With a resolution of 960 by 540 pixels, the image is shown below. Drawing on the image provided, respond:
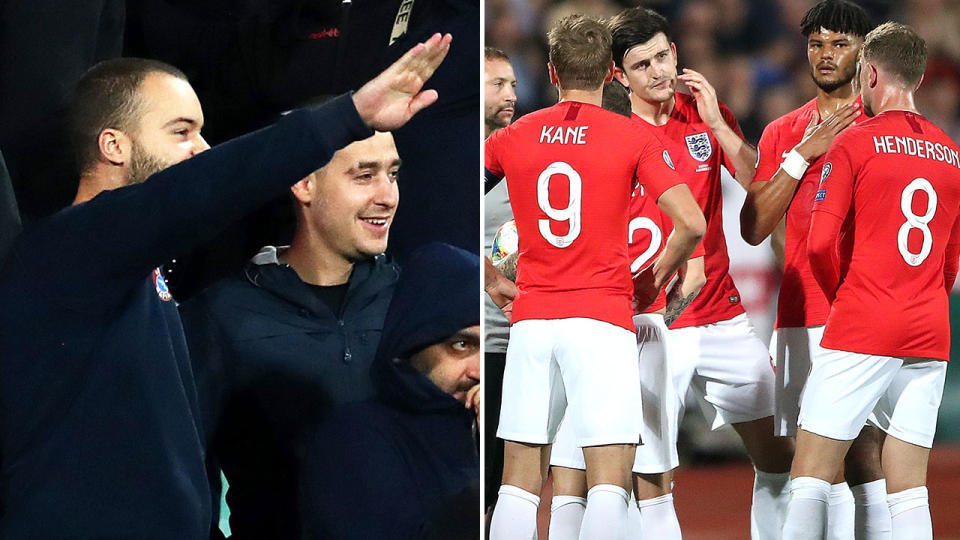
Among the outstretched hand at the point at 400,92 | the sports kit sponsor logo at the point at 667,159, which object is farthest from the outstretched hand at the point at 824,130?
the outstretched hand at the point at 400,92

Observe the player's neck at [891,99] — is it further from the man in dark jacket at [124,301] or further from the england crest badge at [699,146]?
the man in dark jacket at [124,301]

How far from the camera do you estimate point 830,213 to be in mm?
2717

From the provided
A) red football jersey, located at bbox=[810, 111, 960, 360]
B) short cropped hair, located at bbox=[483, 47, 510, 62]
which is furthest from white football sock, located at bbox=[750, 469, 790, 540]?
short cropped hair, located at bbox=[483, 47, 510, 62]

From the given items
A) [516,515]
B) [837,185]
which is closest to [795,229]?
[837,185]

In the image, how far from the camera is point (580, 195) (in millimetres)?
2719

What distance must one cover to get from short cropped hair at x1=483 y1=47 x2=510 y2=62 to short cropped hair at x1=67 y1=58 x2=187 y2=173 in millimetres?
821

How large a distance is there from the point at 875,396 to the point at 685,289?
0.57 meters

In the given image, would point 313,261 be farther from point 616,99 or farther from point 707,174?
point 707,174

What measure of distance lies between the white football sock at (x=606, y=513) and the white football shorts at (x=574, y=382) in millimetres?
129

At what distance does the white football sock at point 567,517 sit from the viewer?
278 cm

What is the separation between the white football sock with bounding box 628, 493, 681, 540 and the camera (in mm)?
2811

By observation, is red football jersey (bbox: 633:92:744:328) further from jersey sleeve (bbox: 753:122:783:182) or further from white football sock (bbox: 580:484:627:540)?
white football sock (bbox: 580:484:627:540)

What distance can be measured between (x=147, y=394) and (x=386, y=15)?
1136mm

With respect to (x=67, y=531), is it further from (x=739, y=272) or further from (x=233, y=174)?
(x=739, y=272)
